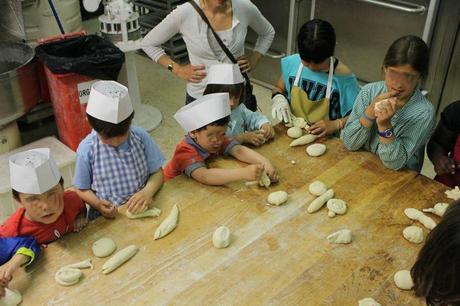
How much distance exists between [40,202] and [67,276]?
0.22 meters

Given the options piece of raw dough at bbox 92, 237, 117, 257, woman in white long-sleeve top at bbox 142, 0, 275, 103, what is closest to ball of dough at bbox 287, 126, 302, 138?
woman in white long-sleeve top at bbox 142, 0, 275, 103

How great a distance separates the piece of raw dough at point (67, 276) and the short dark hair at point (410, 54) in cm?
115

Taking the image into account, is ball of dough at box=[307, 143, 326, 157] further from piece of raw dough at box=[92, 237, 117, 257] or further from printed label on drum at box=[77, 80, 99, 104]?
printed label on drum at box=[77, 80, 99, 104]

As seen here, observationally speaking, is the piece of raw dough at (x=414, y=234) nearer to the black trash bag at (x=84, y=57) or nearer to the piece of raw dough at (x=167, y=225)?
the piece of raw dough at (x=167, y=225)

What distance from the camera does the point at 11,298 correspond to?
108 centimetres

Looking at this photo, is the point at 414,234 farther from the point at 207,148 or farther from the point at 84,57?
the point at 84,57

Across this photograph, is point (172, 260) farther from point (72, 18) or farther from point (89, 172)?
point (72, 18)

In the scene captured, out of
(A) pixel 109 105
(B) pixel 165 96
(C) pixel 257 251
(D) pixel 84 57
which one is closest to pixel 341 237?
(C) pixel 257 251

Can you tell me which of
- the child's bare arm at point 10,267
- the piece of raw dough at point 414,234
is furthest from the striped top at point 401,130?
the child's bare arm at point 10,267

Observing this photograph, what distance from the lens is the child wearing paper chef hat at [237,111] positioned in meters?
1.69

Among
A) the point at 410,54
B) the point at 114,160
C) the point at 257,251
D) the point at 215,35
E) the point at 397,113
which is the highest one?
the point at 410,54

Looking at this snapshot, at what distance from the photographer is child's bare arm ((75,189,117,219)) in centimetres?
134

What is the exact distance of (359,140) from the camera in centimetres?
165

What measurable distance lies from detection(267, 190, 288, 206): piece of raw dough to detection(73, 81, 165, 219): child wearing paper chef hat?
Result: 37 centimetres
